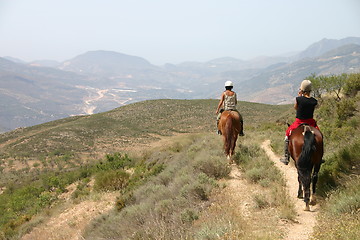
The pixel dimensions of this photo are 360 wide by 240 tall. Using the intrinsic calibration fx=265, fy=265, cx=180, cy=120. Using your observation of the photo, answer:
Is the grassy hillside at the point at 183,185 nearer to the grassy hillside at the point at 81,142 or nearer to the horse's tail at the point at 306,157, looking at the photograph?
the grassy hillside at the point at 81,142

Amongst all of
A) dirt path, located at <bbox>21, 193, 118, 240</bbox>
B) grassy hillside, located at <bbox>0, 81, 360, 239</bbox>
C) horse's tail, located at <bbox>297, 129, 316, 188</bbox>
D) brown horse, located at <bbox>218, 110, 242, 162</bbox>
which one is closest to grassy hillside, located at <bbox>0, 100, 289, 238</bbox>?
grassy hillside, located at <bbox>0, 81, 360, 239</bbox>

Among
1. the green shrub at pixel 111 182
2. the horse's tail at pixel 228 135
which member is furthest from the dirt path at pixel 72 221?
the horse's tail at pixel 228 135

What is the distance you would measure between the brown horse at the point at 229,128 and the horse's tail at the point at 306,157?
12.5 feet

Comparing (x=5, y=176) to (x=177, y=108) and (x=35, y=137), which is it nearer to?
(x=35, y=137)

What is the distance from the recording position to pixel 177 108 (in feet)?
223

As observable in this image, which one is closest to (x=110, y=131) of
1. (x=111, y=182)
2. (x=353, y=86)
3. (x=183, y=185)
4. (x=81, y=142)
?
(x=81, y=142)

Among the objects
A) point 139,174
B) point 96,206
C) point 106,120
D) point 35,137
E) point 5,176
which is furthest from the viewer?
point 106,120

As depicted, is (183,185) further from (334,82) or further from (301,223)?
(334,82)

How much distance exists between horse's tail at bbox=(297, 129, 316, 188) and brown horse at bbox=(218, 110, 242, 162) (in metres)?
3.81

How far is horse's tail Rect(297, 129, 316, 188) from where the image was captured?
573 centimetres

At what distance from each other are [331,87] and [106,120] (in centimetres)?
4386

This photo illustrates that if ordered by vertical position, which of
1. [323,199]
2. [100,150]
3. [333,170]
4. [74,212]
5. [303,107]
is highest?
[303,107]

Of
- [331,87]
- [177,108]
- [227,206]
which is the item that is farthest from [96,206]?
[177,108]

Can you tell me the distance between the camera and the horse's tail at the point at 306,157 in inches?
226
